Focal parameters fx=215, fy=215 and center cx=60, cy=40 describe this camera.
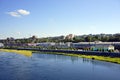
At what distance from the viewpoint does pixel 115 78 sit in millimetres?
30719

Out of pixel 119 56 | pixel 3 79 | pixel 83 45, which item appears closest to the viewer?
pixel 3 79

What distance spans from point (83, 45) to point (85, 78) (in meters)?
85.2

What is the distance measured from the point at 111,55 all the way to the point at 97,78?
109 ft

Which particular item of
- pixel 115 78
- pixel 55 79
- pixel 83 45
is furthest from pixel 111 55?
pixel 83 45

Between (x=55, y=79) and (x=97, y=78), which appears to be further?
(x=97, y=78)

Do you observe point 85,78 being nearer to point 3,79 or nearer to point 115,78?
point 115,78

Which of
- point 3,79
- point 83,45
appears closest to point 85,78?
point 3,79

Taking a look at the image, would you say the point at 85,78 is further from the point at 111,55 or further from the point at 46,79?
the point at 111,55

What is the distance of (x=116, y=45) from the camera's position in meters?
96.4

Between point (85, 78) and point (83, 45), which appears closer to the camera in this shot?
point (85, 78)

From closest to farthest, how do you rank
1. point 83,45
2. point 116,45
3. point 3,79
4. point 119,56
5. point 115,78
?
point 3,79 < point 115,78 < point 119,56 < point 116,45 < point 83,45

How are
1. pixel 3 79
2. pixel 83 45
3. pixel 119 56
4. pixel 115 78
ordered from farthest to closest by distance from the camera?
pixel 83 45 → pixel 119 56 → pixel 115 78 → pixel 3 79

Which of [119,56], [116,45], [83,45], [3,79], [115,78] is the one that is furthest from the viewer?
[83,45]

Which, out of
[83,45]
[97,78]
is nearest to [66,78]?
[97,78]
